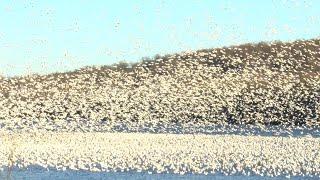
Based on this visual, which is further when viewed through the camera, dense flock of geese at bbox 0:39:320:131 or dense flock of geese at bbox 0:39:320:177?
dense flock of geese at bbox 0:39:320:131

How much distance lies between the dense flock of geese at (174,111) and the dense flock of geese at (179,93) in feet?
0.13

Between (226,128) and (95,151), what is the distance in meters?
6.67

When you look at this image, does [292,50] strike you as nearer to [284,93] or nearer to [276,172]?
[284,93]

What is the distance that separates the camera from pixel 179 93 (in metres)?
22.3

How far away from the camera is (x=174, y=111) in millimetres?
19219

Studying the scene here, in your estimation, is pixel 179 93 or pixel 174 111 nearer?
pixel 174 111

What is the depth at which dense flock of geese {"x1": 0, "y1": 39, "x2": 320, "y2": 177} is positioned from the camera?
8.86 meters

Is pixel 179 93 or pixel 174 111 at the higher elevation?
pixel 179 93

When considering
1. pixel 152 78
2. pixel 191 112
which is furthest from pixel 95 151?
pixel 152 78

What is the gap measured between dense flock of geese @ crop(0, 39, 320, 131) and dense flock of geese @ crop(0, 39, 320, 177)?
4 cm

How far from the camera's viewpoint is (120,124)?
1736 centimetres

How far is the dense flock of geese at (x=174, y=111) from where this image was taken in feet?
29.1

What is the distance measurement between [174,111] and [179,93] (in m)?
3.10

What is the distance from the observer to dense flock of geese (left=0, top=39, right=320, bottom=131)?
17.8m
